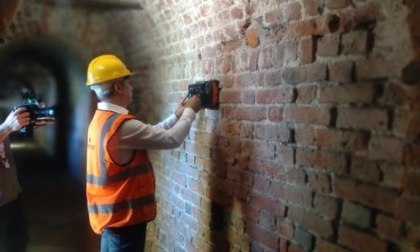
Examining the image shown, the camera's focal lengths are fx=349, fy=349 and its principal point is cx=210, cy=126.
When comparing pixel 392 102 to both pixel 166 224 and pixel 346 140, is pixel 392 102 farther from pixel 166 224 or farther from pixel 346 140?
pixel 166 224

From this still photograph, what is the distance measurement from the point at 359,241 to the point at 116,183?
1395 millimetres

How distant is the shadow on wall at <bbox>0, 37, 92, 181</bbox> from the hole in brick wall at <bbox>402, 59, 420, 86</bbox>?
11.9 ft

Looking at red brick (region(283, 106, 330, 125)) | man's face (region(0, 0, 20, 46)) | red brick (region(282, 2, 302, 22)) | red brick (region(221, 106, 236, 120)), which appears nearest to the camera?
man's face (region(0, 0, 20, 46))

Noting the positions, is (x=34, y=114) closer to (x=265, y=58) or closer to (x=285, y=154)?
(x=265, y=58)

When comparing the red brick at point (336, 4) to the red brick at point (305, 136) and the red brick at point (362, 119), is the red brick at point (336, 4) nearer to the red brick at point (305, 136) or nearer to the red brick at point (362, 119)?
the red brick at point (362, 119)

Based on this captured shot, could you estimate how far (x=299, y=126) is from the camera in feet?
5.26

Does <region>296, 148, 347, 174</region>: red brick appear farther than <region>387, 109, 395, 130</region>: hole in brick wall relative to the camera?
Yes

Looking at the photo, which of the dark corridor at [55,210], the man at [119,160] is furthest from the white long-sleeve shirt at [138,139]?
the dark corridor at [55,210]

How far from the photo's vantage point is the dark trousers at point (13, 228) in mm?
2525

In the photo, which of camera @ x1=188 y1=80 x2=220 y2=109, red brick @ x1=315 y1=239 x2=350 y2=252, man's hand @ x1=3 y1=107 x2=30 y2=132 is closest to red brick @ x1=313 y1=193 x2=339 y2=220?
red brick @ x1=315 y1=239 x2=350 y2=252

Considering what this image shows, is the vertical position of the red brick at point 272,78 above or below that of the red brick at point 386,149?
above

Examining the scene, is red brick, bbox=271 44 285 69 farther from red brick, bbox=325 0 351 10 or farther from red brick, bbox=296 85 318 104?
red brick, bbox=325 0 351 10

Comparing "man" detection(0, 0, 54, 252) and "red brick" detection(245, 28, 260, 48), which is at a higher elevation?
"red brick" detection(245, 28, 260, 48)

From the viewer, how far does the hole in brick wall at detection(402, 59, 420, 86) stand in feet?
3.76
